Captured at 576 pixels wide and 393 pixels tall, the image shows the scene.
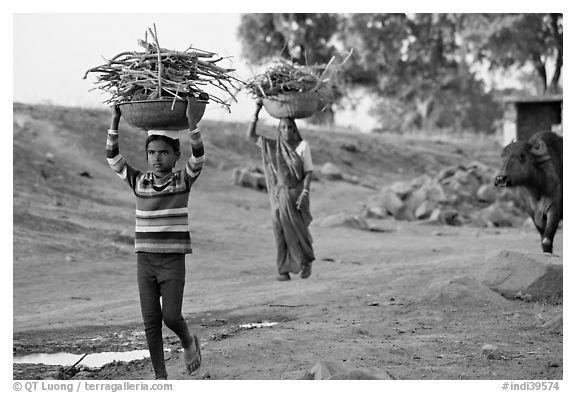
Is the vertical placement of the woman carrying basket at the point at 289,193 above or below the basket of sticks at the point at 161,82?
below

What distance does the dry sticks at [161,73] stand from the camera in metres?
6.18

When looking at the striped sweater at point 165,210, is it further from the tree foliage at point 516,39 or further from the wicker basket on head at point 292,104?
the tree foliage at point 516,39

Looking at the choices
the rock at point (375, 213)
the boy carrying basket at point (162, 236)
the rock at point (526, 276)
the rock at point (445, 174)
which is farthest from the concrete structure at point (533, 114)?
the boy carrying basket at point (162, 236)

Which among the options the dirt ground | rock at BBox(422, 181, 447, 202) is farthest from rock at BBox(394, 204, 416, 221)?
rock at BBox(422, 181, 447, 202)

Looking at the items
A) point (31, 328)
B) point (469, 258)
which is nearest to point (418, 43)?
point (469, 258)

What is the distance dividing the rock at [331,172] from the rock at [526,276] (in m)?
15.4

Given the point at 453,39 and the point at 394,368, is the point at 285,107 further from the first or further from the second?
the point at 453,39

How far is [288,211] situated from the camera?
11461 millimetres

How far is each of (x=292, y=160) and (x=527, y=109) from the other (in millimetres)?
16022

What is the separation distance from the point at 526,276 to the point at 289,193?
10.1ft

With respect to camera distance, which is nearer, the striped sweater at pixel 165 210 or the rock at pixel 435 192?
the striped sweater at pixel 165 210

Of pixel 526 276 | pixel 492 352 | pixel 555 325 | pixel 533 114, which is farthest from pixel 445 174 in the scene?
pixel 492 352

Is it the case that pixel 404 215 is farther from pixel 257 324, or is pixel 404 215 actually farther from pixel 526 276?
pixel 257 324

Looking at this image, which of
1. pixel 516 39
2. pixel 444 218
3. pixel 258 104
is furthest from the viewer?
pixel 516 39
